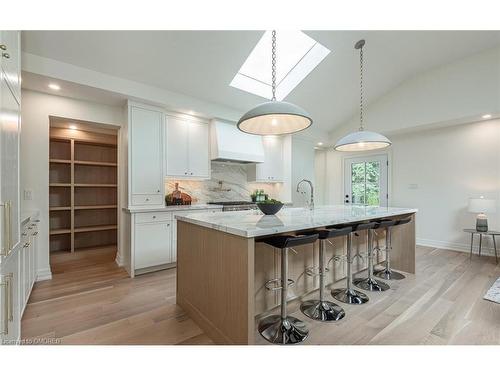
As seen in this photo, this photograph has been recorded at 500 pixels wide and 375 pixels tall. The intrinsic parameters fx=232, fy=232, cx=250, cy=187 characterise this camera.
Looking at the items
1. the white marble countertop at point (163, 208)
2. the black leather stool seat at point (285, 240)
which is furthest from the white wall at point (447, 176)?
→ the black leather stool seat at point (285, 240)

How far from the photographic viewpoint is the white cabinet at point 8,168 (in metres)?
1.18

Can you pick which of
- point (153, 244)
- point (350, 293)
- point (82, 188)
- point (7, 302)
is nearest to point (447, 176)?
point (350, 293)

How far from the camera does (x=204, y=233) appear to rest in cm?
191

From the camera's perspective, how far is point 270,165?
16.2ft

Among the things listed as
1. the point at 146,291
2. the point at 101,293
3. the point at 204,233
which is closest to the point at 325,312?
the point at 204,233

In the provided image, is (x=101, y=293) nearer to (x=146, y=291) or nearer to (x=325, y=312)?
(x=146, y=291)

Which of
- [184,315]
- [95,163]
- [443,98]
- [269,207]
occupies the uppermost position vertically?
[443,98]

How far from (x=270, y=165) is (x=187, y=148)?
1.84 metres

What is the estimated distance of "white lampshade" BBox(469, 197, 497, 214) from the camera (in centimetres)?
378

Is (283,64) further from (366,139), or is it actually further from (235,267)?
(235,267)

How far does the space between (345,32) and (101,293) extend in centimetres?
467

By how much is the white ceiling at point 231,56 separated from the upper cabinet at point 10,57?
3.77ft

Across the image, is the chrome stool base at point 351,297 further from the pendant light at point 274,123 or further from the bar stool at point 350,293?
the pendant light at point 274,123

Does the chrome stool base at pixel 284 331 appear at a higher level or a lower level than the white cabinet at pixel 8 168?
lower
